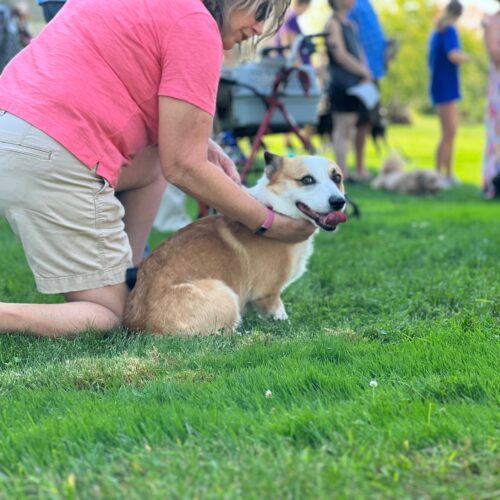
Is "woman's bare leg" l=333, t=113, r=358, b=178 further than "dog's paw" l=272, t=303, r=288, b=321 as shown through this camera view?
Yes

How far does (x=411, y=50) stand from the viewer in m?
23.1

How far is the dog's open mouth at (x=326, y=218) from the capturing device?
3383 millimetres

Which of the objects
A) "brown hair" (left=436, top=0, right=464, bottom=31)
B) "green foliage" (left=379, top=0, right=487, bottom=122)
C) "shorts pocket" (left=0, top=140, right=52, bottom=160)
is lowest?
"green foliage" (left=379, top=0, right=487, bottom=122)

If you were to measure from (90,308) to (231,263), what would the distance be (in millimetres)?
654

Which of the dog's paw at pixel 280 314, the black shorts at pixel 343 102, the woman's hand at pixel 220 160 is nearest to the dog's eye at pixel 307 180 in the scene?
the woman's hand at pixel 220 160

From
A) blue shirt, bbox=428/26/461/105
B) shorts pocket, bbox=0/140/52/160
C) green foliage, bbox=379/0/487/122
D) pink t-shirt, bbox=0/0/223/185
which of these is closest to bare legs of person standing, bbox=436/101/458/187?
blue shirt, bbox=428/26/461/105

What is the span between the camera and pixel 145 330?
3.24 metres

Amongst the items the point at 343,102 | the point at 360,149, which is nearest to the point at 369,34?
the point at 343,102

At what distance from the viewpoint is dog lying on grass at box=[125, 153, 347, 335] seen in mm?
3238

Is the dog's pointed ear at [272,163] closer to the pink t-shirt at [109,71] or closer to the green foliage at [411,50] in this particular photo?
the pink t-shirt at [109,71]

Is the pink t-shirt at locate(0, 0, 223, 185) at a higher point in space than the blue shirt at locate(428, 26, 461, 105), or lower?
higher

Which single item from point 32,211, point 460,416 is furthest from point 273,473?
point 32,211

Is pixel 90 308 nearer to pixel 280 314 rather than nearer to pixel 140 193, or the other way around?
pixel 140 193

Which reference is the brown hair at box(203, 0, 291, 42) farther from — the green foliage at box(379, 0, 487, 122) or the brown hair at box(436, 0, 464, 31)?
the green foliage at box(379, 0, 487, 122)
